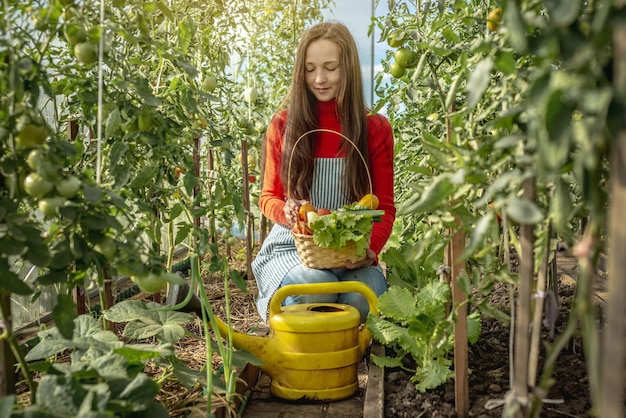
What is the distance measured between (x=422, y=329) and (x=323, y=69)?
111 centimetres

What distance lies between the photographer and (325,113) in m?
2.35

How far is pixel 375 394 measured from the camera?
4.82 ft

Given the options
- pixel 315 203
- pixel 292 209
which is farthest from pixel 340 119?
pixel 292 209

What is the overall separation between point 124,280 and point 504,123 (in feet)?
8.04

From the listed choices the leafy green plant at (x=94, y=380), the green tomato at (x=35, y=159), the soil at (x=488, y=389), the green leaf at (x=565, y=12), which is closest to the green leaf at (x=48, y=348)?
the leafy green plant at (x=94, y=380)

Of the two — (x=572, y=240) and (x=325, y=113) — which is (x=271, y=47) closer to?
(x=325, y=113)

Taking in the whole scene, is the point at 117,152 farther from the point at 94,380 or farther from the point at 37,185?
the point at 94,380

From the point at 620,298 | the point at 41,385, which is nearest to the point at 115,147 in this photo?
the point at 41,385

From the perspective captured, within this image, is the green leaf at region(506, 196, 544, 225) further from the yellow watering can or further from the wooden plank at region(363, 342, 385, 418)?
the yellow watering can

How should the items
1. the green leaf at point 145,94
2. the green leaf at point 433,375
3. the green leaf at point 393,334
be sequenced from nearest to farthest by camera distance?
the green leaf at point 145,94 < the green leaf at point 433,375 < the green leaf at point 393,334

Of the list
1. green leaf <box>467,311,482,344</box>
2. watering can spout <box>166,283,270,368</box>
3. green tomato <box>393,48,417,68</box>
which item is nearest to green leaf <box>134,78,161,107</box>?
watering can spout <box>166,283,270,368</box>

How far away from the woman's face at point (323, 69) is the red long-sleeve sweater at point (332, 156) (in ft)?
0.23

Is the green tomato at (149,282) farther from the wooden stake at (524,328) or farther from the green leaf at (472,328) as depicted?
the green leaf at (472,328)

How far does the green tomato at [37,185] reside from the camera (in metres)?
0.89
